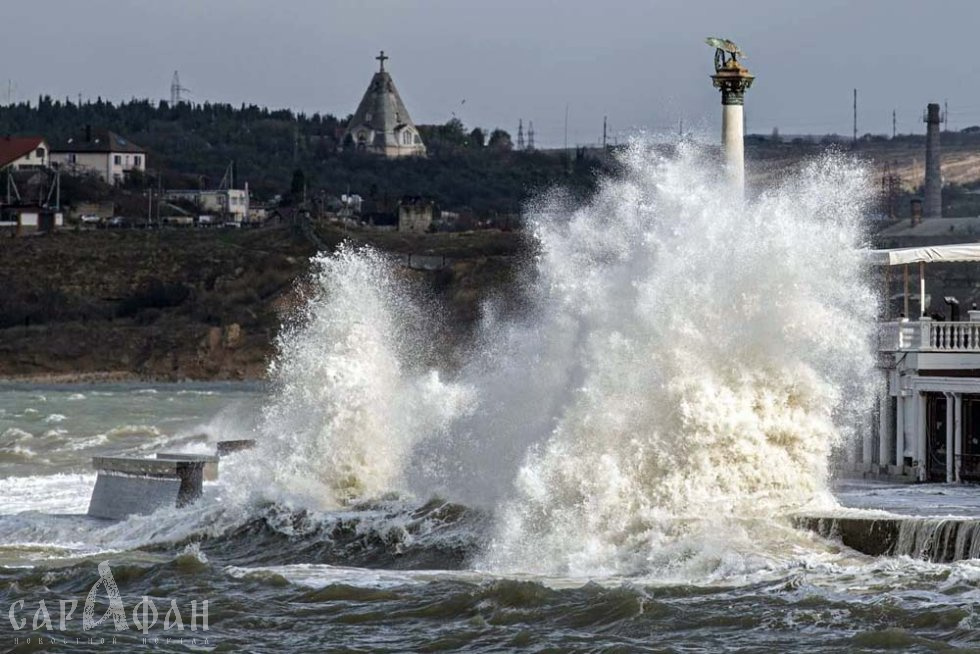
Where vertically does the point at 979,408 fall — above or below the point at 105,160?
below

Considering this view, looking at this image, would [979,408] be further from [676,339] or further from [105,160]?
[105,160]

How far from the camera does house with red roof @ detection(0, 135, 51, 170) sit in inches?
5054

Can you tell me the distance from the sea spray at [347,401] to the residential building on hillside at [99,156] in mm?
103052

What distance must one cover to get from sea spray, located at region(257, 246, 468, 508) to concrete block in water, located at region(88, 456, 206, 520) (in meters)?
1.10

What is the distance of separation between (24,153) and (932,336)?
111622mm

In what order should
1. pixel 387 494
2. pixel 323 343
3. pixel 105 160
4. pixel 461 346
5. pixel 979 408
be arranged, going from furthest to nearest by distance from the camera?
pixel 105 160, pixel 461 346, pixel 323 343, pixel 387 494, pixel 979 408

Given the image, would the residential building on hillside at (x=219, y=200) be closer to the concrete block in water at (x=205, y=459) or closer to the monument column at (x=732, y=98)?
the concrete block in water at (x=205, y=459)

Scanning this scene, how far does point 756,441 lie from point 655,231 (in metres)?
3.16

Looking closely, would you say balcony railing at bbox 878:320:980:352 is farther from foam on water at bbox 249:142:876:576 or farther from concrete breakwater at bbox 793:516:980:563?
concrete breakwater at bbox 793:516:980:563

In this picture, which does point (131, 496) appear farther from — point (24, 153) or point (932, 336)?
point (24, 153)

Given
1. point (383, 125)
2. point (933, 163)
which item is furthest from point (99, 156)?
point (933, 163)

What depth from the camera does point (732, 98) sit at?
28.8 metres

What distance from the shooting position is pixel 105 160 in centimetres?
13588

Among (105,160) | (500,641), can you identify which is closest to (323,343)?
(500,641)
